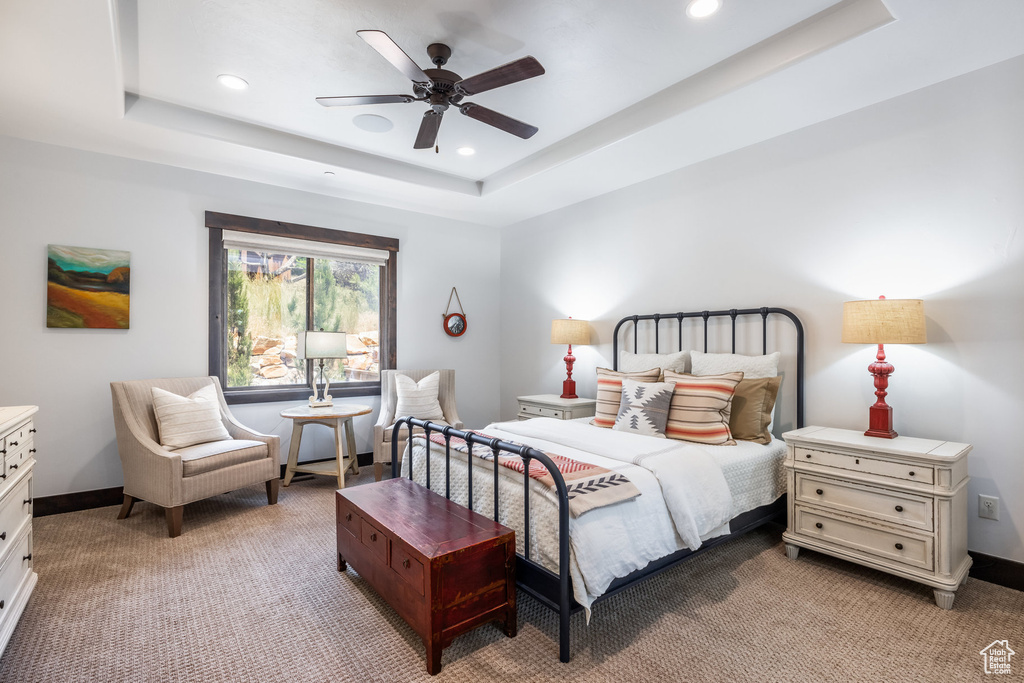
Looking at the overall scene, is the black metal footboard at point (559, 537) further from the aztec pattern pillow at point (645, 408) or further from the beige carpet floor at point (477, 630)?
the aztec pattern pillow at point (645, 408)

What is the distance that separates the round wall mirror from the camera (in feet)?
17.9

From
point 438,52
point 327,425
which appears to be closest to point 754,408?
point 438,52

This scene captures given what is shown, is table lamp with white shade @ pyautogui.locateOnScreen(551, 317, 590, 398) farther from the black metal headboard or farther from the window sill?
the window sill

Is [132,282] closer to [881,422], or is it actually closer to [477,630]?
[477,630]

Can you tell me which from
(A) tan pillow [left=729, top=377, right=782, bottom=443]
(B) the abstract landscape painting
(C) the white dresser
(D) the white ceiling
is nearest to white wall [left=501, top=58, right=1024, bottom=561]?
(D) the white ceiling

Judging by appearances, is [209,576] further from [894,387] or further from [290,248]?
[894,387]

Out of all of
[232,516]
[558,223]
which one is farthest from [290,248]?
[558,223]

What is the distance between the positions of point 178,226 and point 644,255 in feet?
Result: 12.7

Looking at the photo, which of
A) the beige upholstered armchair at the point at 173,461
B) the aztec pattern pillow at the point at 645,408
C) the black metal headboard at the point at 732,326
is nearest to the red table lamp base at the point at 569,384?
the black metal headboard at the point at 732,326

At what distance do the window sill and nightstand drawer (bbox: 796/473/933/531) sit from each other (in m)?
3.78

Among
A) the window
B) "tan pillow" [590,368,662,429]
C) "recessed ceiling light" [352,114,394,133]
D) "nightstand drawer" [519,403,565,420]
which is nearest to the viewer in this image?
"recessed ceiling light" [352,114,394,133]

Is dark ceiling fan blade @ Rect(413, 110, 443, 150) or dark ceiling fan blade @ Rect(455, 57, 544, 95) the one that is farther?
dark ceiling fan blade @ Rect(413, 110, 443, 150)

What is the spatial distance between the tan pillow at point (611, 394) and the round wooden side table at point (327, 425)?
1.98m

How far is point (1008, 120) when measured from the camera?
2461mm
